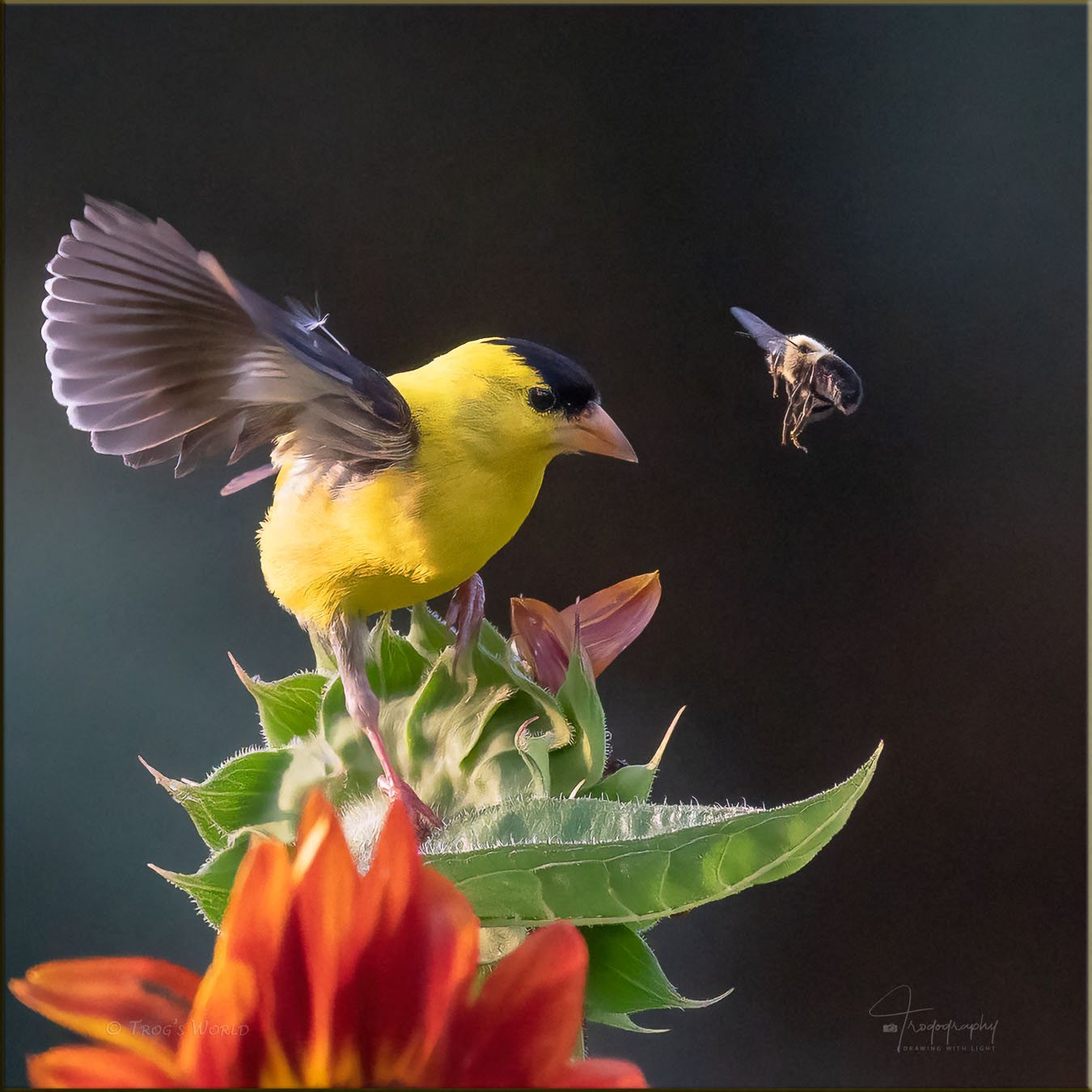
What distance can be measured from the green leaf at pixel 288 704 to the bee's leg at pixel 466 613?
2.2 inches

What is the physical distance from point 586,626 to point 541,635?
0.03 metres

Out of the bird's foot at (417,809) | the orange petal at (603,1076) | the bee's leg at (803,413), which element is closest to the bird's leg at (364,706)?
the bird's foot at (417,809)

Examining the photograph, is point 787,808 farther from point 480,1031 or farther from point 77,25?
point 77,25

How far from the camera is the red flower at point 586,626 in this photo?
42 cm

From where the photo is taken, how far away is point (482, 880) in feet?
1.01

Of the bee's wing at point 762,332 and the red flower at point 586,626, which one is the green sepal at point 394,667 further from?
the bee's wing at point 762,332

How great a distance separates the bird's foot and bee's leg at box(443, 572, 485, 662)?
0.05 meters

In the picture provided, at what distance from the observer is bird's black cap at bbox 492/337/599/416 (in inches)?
17.7

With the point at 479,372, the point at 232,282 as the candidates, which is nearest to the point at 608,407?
the point at 479,372

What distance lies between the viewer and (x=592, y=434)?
459 mm

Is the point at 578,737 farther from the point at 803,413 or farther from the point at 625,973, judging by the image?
the point at 803,413

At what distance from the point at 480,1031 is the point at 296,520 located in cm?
26

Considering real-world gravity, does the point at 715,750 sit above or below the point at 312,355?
below

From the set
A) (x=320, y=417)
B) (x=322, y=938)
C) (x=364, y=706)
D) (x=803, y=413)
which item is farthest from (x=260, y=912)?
(x=803, y=413)
